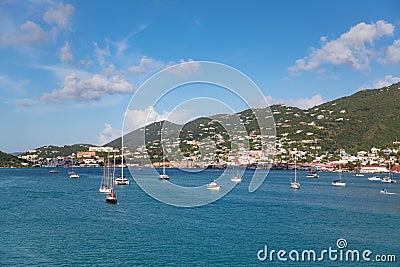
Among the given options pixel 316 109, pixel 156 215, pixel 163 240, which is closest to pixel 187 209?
pixel 156 215

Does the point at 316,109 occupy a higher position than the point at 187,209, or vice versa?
the point at 316,109

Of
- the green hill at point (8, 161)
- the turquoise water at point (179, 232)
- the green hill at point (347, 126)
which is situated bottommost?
the turquoise water at point (179, 232)

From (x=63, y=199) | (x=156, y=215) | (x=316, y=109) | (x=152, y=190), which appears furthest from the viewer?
(x=316, y=109)

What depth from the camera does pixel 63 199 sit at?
40938 millimetres

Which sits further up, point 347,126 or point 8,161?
point 347,126

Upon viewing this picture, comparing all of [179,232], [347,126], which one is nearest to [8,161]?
[347,126]

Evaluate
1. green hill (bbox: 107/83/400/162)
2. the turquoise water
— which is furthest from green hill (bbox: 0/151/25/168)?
the turquoise water

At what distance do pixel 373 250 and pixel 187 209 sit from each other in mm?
15438

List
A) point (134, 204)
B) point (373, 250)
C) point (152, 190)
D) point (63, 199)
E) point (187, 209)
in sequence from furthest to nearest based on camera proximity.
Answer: point (152, 190) < point (63, 199) < point (134, 204) < point (187, 209) < point (373, 250)

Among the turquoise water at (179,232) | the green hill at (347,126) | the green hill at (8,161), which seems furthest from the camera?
the green hill at (8,161)

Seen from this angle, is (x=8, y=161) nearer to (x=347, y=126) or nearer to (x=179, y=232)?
(x=347, y=126)

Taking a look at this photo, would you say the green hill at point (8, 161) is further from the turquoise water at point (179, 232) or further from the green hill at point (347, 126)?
the turquoise water at point (179, 232)

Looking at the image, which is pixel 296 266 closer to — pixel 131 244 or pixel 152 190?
pixel 131 244

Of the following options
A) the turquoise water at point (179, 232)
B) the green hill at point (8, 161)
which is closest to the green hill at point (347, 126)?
the turquoise water at point (179, 232)
